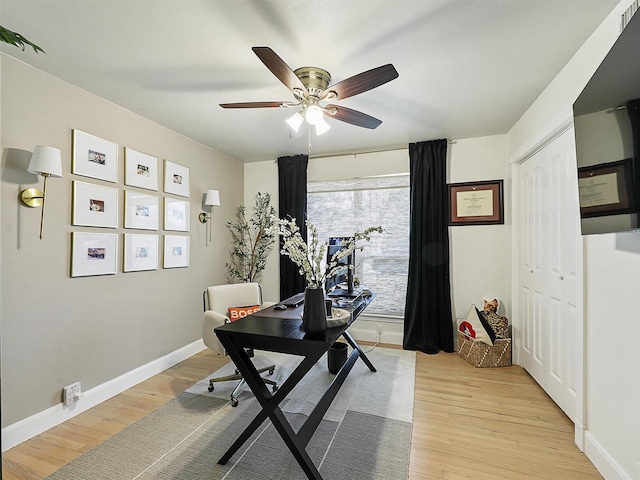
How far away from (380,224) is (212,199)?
2125 millimetres

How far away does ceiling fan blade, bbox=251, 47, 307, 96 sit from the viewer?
149 cm

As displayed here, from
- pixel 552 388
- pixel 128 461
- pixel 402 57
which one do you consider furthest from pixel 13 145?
pixel 552 388

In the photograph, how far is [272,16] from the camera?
1.67 metres

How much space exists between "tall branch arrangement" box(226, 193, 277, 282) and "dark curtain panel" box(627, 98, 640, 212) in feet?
11.6

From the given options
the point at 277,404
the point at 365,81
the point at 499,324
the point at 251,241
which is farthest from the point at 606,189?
the point at 251,241

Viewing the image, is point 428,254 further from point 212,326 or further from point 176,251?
point 176,251

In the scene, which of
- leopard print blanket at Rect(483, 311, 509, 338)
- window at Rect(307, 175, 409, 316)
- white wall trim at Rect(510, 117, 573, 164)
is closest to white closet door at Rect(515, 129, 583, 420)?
white wall trim at Rect(510, 117, 573, 164)

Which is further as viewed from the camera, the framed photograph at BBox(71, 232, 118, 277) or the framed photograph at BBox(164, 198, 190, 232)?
the framed photograph at BBox(164, 198, 190, 232)

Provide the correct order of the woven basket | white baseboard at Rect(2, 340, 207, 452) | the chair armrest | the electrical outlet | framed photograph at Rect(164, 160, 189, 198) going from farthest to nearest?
framed photograph at Rect(164, 160, 189, 198) → the woven basket → the chair armrest → the electrical outlet → white baseboard at Rect(2, 340, 207, 452)

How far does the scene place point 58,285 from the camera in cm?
228

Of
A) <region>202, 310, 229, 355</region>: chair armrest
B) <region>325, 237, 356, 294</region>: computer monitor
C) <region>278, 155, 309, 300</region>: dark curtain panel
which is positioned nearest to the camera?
<region>202, 310, 229, 355</region>: chair armrest

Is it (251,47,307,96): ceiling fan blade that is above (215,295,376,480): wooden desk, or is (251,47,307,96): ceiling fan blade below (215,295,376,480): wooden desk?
above

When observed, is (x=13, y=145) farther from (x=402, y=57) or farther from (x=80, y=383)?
(x=402, y=57)

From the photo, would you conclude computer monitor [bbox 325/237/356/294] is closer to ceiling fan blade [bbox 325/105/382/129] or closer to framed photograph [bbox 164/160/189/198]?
ceiling fan blade [bbox 325/105/382/129]
